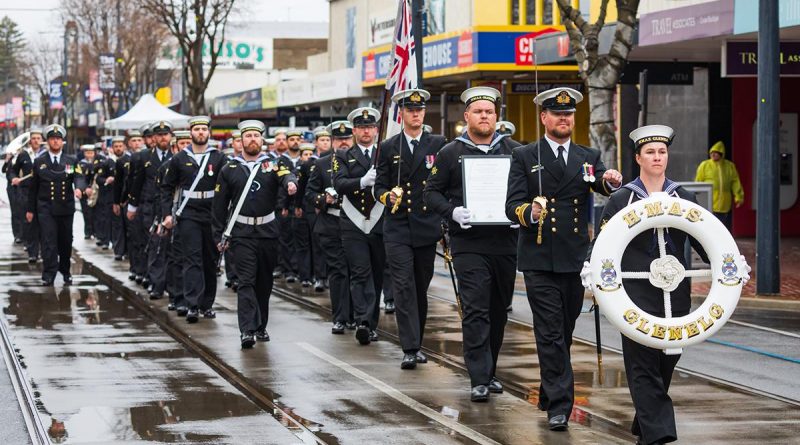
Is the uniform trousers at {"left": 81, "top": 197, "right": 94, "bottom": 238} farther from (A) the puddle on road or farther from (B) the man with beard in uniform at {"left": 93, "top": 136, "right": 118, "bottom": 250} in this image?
(A) the puddle on road

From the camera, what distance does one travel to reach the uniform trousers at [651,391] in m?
8.02

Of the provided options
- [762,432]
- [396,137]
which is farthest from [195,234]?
[762,432]

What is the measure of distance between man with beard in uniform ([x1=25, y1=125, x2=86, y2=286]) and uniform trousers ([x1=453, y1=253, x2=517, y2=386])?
1024 cm

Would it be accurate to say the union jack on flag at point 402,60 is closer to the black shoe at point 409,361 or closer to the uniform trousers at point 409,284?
the uniform trousers at point 409,284

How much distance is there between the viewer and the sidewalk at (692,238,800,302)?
54.6 ft

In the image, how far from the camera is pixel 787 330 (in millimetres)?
14430

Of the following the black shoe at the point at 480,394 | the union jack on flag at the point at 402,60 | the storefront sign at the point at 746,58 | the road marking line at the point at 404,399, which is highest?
the storefront sign at the point at 746,58

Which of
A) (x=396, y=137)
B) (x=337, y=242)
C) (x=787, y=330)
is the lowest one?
(x=787, y=330)

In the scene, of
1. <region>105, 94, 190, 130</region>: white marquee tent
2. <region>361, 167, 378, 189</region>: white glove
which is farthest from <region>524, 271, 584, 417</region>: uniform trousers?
<region>105, 94, 190, 130</region>: white marquee tent

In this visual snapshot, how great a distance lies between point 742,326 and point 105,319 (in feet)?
21.1

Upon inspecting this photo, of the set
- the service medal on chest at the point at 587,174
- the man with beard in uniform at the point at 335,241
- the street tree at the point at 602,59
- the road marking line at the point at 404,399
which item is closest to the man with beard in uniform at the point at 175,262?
the man with beard in uniform at the point at 335,241

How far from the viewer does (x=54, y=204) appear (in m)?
19.8

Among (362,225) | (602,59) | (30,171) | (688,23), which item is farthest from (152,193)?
(688,23)

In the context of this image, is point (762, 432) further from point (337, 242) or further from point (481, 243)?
point (337, 242)
